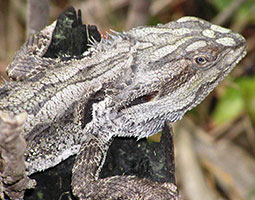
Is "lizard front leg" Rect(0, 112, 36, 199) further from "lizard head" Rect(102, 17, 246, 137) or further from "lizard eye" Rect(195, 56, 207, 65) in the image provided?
"lizard eye" Rect(195, 56, 207, 65)

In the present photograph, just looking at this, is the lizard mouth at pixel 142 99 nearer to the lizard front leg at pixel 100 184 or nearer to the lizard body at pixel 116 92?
the lizard body at pixel 116 92

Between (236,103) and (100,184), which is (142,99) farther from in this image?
(236,103)

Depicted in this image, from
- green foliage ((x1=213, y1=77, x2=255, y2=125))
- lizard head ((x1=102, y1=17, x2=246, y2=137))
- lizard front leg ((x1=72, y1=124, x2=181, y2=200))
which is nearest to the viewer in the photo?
lizard front leg ((x1=72, y1=124, x2=181, y2=200))

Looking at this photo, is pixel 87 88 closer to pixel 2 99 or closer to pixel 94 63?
pixel 94 63

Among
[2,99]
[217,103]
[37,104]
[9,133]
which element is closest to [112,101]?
[37,104]

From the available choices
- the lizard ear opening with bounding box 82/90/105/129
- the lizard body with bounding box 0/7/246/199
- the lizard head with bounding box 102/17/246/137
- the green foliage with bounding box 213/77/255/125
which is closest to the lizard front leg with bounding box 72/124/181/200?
the lizard body with bounding box 0/7/246/199

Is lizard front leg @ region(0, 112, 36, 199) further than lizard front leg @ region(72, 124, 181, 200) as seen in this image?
No

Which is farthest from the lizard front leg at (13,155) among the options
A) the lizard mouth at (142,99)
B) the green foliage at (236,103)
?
the green foliage at (236,103)
